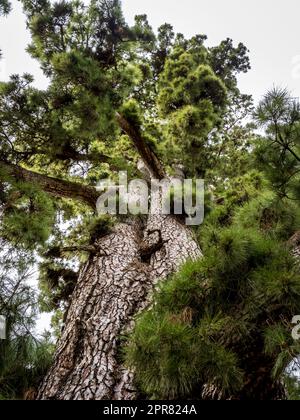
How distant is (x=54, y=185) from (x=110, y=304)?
2916 mm

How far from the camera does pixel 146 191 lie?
730 cm

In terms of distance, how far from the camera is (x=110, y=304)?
378 cm

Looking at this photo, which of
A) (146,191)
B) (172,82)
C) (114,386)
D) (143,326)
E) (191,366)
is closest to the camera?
(191,366)

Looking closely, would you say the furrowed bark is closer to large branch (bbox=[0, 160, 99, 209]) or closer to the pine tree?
the pine tree

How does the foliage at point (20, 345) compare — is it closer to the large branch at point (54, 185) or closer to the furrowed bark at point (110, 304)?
the furrowed bark at point (110, 304)

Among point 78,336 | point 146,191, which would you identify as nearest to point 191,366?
point 78,336

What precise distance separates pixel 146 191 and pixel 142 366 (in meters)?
5.55

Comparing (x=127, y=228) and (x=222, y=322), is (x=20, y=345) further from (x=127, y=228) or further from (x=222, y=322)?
(x=127, y=228)

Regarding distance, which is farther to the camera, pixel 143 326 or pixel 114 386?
pixel 114 386

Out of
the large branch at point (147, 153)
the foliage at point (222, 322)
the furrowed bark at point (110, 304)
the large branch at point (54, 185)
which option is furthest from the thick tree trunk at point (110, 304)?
the large branch at point (147, 153)

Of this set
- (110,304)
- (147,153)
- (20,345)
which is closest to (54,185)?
(147,153)

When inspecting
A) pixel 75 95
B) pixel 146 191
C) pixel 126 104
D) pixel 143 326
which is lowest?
pixel 143 326

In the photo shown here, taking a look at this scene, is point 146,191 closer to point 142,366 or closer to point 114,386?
point 114,386

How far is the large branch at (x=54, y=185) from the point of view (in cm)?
524
